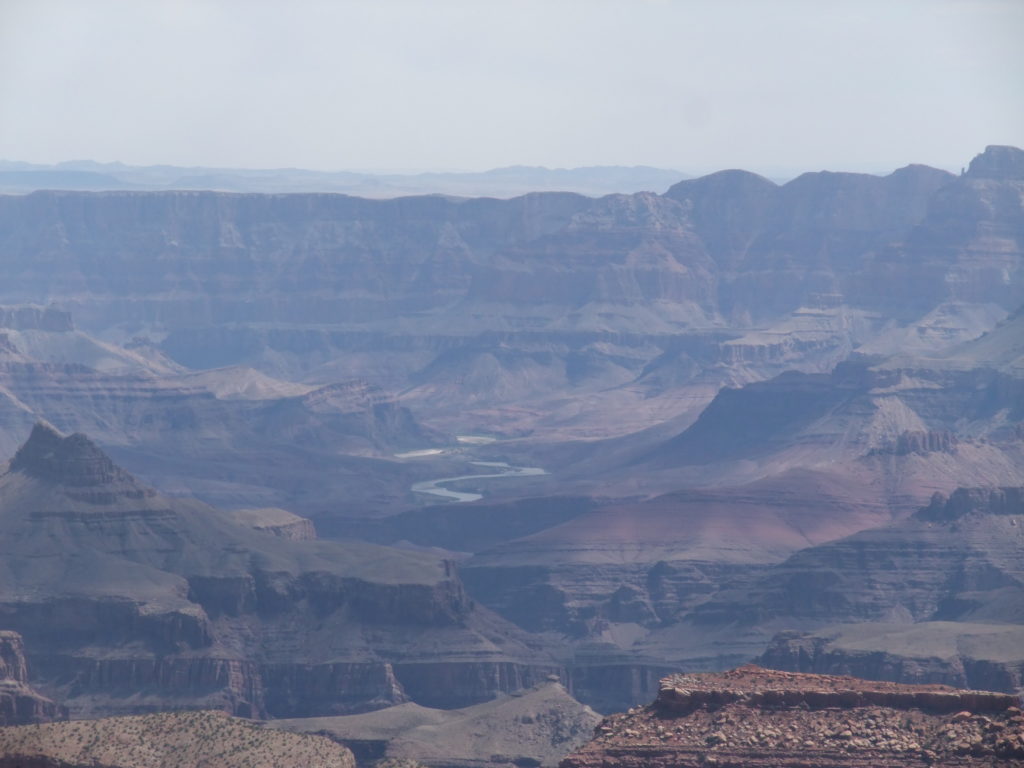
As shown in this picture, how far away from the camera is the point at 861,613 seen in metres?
182

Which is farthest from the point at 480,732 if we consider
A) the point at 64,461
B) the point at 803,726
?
the point at 803,726

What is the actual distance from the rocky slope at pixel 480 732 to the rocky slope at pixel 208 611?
18667mm

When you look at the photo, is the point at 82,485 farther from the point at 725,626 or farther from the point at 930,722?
the point at 930,722

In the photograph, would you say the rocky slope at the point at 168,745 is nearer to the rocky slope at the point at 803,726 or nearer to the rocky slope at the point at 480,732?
the rocky slope at the point at 803,726

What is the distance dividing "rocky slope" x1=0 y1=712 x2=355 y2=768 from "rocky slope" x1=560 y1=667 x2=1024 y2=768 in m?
24.0

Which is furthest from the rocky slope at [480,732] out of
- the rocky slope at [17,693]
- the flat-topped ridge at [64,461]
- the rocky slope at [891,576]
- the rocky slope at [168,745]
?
the flat-topped ridge at [64,461]

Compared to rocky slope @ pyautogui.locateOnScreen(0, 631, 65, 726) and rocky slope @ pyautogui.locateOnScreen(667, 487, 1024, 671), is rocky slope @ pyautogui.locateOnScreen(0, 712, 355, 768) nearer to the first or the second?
rocky slope @ pyautogui.locateOnScreen(0, 631, 65, 726)

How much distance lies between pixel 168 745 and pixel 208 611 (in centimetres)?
7481

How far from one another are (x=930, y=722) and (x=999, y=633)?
86.7 metres

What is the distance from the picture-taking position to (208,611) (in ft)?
550

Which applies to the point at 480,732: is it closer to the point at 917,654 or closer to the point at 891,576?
the point at 917,654

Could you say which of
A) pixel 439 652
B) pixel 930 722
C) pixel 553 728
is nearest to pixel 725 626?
pixel 439 652

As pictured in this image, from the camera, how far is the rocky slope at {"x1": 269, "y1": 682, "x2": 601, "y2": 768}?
5007 inches

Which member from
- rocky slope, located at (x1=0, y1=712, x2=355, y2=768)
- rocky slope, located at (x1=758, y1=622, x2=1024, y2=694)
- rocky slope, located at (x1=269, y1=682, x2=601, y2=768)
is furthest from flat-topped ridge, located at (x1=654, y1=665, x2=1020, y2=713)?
rocky slope, located at (x1=758, y1=622, x2=1024, y2=694)
